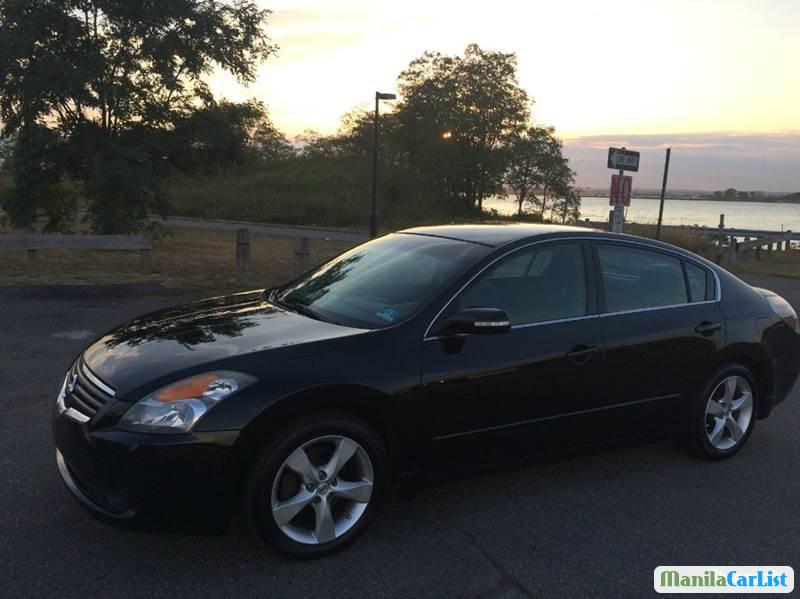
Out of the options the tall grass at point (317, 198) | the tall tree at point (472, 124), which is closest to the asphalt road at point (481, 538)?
the tall grass at point (317, 198)

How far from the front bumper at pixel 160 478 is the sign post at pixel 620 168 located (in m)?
10.7

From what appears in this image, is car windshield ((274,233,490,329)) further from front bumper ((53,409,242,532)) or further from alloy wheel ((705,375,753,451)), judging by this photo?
alloy wheel ((705,375,753,451))

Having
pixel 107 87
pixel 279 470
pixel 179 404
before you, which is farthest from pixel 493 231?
pixel 107 87

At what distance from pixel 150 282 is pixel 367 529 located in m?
9.18

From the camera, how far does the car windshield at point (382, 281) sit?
3.66 meters

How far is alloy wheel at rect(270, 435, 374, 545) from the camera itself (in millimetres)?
3066

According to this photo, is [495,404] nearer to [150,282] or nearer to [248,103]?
[150,282]

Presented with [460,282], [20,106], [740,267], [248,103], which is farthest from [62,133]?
[740,267]

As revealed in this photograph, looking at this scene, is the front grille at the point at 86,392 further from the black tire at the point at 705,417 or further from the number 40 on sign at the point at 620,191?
the number 40 on sign at the point at 620,191

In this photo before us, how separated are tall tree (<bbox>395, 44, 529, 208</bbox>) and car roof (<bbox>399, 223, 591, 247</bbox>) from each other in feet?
121

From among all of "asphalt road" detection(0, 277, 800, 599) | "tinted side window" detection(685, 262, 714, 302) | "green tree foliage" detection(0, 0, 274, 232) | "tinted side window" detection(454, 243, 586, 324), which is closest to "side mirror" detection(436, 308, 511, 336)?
"tinted side window" detection(454, 243, 586, 324)

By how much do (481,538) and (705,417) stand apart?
195 centimetres

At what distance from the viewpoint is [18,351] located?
6734 millimetres

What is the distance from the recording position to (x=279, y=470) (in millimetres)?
3016
